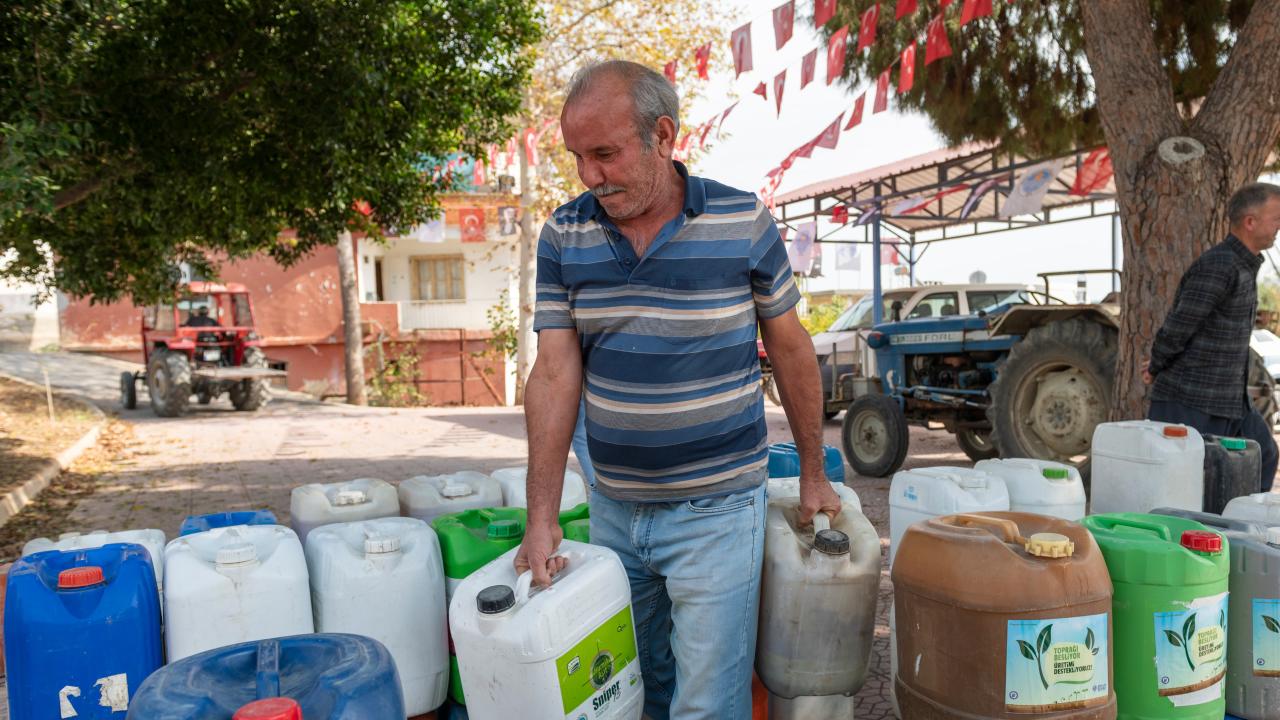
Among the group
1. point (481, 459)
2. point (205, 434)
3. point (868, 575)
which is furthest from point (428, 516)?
point (205, 434)

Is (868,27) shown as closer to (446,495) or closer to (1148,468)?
(1148,468)

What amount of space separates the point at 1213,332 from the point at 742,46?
6.12 m

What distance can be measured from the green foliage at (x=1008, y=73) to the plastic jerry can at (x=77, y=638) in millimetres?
7682

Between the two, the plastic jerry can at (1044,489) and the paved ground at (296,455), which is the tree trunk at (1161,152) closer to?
the paved ground at (296,455)

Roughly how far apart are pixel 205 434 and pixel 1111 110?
1172cm

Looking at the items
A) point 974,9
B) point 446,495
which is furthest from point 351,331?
point 446,495

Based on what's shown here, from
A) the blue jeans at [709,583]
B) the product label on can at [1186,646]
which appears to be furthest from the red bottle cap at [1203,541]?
the blue jeans at [709,583]

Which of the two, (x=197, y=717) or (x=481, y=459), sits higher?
(x=197, y=717)

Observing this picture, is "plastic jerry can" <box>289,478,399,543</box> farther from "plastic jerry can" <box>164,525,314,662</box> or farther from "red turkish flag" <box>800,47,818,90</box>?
"red turkish flag" <box>800,47,818,90</box>

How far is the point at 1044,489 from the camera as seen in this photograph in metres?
3.20

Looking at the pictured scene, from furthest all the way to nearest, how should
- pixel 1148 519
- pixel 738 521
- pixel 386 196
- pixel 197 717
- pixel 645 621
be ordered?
1. pixel 386 196
2. pixel 1148 519
3. pixel 645 621
4. pixel 738 521
5. pixel 197 717

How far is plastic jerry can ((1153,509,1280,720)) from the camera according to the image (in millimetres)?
2648

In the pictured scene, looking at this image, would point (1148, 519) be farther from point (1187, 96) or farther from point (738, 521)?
point (1187, 96)

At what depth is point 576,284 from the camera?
88.4 inches
